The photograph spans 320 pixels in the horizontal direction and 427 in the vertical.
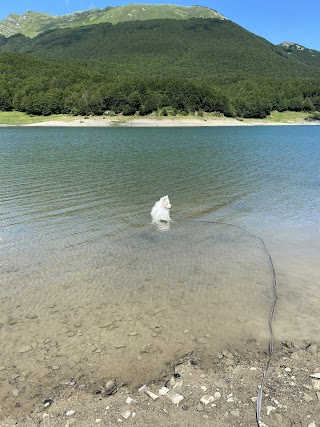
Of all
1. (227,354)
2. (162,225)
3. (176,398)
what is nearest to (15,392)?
(176,398)

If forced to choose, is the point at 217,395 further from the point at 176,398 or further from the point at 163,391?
the point at 163,391

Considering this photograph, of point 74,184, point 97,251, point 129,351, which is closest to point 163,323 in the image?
point 129,351

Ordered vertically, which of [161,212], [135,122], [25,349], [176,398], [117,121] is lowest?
[25,349]

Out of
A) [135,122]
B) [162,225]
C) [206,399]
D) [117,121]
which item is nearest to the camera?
[206,399]

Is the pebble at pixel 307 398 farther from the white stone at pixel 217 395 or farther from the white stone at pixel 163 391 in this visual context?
the white stone at pixel 163 391

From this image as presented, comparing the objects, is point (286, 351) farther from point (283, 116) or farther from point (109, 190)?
point (283, 116)

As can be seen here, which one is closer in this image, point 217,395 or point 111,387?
point 217,395

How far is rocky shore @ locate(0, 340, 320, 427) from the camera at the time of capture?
4.37 m

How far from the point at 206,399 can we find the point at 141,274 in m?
4.34

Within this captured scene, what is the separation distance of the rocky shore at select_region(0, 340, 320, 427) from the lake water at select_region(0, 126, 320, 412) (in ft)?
1.02

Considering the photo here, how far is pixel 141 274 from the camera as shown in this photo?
877cm

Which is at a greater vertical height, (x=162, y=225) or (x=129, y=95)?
(x=129, y=95)

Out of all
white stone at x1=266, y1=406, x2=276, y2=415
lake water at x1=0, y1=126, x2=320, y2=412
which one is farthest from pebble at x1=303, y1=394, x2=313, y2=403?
lake water at x1=0, y1=126, x2=320, y2=412

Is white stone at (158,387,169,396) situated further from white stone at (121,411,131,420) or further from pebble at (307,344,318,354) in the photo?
pebble at (307,344,318,354)
